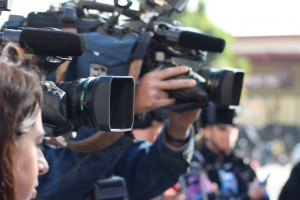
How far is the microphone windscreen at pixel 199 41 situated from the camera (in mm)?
2338

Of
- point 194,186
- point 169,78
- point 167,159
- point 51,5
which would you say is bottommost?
point 194,186

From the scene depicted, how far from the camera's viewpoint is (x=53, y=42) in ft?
4.98

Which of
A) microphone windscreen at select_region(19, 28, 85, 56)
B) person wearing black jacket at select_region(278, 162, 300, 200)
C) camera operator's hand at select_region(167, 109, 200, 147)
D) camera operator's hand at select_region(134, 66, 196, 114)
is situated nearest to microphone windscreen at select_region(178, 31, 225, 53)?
camera operator's hand at select_region(134, 66, 196, 114)

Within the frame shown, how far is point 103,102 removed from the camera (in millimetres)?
1661

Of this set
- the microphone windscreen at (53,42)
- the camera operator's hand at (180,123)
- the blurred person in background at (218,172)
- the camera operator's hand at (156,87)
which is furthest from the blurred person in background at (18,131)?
the blurred person in background at (218,172)

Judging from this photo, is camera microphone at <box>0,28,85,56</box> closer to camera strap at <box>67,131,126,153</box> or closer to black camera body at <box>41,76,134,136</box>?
black camera body at <box>41,76,134,136</box>

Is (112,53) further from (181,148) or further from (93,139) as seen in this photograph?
(181,148)

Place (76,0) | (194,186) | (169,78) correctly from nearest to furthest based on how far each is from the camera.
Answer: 1. (169,78)
2. (76,0)
3. (194,186)

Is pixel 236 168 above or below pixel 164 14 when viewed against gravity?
below

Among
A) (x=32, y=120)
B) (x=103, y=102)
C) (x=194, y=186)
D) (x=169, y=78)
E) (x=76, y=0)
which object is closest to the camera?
(x=32, y=120)

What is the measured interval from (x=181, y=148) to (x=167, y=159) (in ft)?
0.23

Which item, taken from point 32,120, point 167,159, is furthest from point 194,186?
point 32,120

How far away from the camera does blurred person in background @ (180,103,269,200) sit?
373cm

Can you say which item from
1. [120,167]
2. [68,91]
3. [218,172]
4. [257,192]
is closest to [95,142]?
[120,167]
